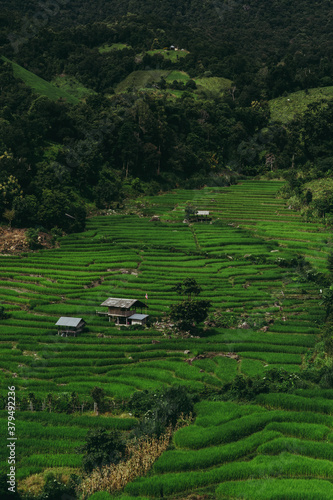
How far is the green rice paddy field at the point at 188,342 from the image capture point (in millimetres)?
27625

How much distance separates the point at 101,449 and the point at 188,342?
1847 cm

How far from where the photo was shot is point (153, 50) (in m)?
165

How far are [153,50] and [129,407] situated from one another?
14793 cm

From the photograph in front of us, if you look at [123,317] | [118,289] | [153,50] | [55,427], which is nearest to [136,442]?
[55,427]

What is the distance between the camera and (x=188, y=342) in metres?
44.8

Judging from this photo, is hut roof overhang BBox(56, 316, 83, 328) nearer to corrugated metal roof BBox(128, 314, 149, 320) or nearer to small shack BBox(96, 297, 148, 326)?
small shack BBox(96, 297, 148, 326)

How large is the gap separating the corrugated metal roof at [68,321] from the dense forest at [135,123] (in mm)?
28122

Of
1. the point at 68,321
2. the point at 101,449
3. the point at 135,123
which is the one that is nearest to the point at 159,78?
the point at 135,123

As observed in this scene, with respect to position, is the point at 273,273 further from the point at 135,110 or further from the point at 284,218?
the point at 135,110

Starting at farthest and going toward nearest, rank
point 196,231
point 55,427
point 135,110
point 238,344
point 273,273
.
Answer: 1. point 135,110
2. point 196,231
3. point 273,273
4. point 238,344
5. point 55,427

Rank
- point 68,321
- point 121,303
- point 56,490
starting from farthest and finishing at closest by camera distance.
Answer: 1. point 121,303
2. point 68,321
3. point 56,490

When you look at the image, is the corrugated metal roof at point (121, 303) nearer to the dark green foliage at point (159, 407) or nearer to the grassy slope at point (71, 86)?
the dark green foliage at point (159, 407)

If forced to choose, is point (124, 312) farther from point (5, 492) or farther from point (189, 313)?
point (5, 492)

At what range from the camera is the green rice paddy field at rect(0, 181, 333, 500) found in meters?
27.6
